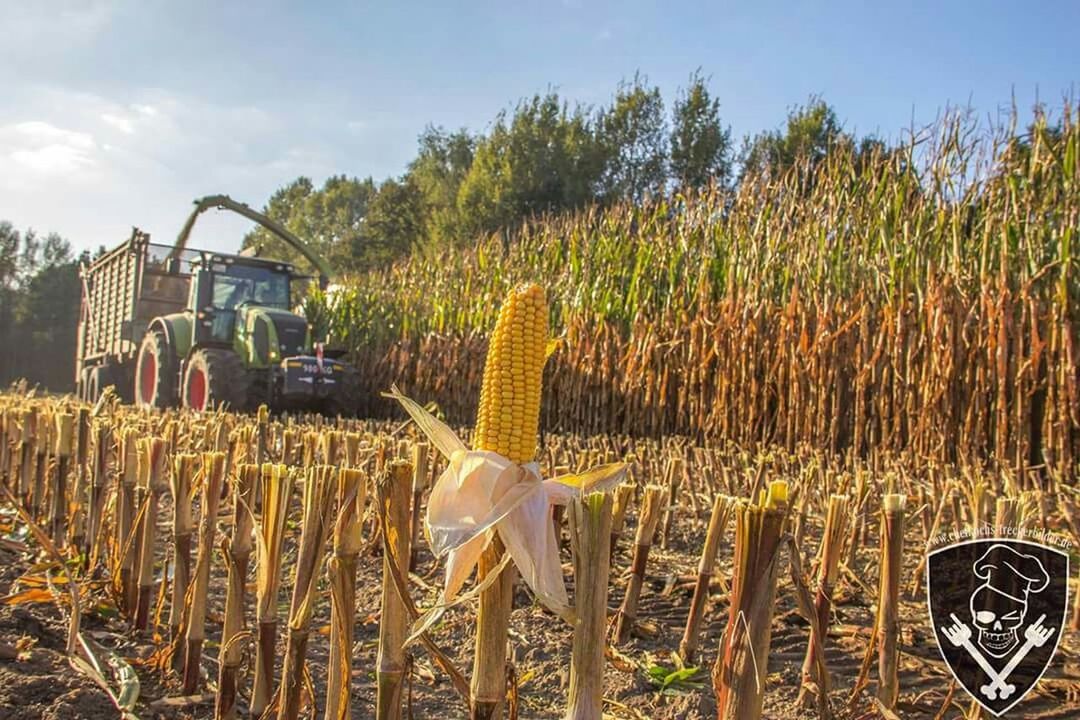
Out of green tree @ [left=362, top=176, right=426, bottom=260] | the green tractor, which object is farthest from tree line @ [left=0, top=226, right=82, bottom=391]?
the green tractor

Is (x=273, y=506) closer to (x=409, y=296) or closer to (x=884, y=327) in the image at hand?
(x=884, y=327)

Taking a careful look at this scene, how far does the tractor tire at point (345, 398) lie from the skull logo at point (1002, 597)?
34.9 feet

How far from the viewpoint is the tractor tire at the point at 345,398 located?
38.7 feet

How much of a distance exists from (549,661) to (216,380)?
934cm

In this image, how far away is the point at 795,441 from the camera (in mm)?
8555

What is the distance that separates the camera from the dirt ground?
90.9 inches

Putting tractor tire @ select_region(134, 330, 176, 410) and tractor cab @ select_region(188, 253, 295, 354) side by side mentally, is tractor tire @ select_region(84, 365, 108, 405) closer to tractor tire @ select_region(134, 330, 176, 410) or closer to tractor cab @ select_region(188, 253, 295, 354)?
tractor tire @ select_region(134, 330, 176, 410)

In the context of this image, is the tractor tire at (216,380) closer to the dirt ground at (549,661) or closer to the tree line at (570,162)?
the dirt ground at (549,661)

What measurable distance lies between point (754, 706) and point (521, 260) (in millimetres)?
13211

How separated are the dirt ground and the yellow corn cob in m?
0.51

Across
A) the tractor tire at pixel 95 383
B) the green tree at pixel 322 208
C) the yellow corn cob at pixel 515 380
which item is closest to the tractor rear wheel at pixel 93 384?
the tractor tire at pixel 95 383

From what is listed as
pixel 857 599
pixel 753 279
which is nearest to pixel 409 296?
pixel 753 279

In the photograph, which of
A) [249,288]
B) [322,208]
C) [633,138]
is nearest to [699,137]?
[633,138]

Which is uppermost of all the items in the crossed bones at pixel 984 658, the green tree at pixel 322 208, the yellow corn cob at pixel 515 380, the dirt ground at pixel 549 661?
the green tree at pixel 322 208
